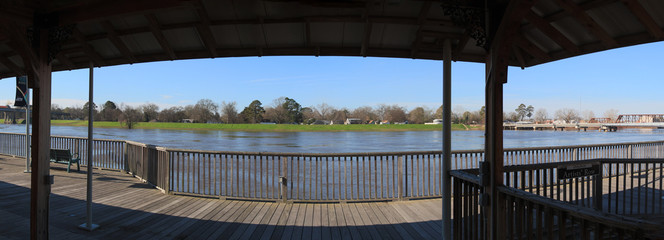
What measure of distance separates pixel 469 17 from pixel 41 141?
4969 mm

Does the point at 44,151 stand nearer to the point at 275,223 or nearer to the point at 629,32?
the point at 275,223

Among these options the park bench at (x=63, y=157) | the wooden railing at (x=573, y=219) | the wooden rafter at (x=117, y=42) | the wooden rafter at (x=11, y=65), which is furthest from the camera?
the park bench at (x=63, y=157)

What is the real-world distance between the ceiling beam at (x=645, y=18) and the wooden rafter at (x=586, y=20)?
284 mm

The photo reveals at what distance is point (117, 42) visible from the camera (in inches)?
164

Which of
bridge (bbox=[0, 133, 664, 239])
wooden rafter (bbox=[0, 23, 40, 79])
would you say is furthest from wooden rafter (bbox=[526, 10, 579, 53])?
wooden rafter (bbox=[0, 23, 40, 79])

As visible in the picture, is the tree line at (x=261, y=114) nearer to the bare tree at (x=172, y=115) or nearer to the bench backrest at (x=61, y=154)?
the bare tree at (x=172, y=115)

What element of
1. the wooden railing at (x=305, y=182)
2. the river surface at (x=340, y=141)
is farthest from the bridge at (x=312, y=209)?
the river surface at (x=340, y=141)

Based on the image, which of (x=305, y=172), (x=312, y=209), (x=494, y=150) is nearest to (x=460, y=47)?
(x=494, y=150)

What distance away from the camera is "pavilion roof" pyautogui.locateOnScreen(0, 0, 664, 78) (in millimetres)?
3057

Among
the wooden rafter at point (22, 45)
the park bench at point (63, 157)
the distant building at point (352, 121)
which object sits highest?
Result: the wooden rafter at point (22, 45)

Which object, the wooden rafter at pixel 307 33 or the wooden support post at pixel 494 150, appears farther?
the wooden rafter at pixel 307 33

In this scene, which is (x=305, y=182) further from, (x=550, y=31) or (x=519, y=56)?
(x=550, y=31)

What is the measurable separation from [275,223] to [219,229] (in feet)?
2.64

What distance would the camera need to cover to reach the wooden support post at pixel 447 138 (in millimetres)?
3674
